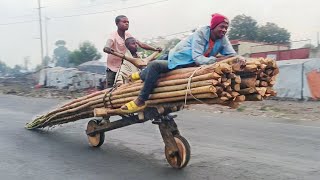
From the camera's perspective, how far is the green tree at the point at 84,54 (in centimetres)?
5487

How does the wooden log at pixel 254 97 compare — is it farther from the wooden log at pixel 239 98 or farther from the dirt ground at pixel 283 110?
the dirt ground at pixel 283 110

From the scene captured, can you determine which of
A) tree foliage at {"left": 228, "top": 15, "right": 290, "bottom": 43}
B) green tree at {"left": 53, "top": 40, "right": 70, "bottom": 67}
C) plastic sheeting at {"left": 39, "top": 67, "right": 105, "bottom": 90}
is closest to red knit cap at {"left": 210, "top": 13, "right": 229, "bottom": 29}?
plastic sheeting at {"left": 39, "top": 67, "right": 105, "bottom": 90}

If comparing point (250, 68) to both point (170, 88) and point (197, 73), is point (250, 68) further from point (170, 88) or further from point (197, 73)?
point (170, 88)

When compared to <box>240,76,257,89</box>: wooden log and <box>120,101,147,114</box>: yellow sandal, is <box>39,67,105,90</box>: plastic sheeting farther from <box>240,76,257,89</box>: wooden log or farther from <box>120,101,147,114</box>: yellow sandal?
<box>240,76,257,89</box>: wooden log

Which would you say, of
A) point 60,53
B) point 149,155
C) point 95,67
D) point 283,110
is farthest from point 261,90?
point 60,53

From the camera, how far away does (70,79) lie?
3372 centimetres

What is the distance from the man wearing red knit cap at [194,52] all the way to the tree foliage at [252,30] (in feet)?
159

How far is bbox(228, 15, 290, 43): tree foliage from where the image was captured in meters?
53.2

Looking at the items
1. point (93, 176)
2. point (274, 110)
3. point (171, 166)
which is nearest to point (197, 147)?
point (171, 166)

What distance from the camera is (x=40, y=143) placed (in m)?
7.67

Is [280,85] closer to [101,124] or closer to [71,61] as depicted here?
[101,124]

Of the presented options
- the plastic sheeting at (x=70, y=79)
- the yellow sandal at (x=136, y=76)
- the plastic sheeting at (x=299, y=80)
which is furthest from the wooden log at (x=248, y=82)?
the plastic sheeting at (x=70, y=79)

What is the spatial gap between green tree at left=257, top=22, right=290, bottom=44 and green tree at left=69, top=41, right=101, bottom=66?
21154 mm

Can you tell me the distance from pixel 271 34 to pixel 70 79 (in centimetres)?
3026
